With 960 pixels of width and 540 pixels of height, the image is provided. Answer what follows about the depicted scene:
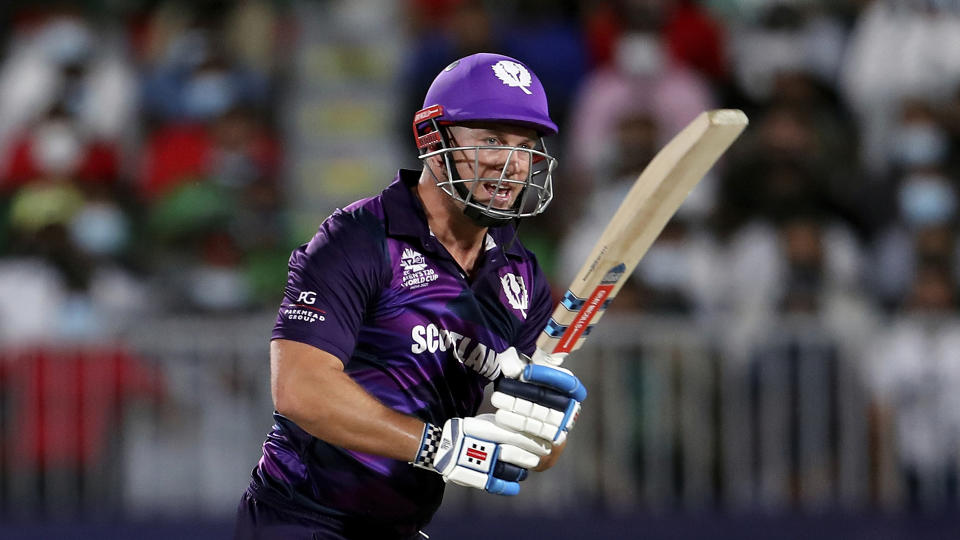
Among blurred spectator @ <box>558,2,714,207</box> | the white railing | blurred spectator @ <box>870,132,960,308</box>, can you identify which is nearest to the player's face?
the white railing

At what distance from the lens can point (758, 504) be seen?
7473mm

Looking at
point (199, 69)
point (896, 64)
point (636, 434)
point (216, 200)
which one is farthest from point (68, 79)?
point (896, 64)

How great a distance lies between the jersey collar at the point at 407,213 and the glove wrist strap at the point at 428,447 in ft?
1.75

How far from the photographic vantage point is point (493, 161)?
13.3 ft

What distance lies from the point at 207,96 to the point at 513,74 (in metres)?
5.98

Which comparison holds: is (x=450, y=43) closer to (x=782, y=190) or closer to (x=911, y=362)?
(x=782, y=190)

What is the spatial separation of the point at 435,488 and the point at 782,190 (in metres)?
4.90

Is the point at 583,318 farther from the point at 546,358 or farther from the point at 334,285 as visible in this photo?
the point at 334,285

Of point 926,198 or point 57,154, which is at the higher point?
point 926,198

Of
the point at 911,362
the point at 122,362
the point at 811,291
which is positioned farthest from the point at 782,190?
the point at 122,362

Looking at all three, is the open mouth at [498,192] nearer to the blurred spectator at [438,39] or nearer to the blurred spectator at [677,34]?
the blurred spectator at [438,39]

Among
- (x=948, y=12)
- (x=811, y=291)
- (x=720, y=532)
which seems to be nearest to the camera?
(x=720, y=532)

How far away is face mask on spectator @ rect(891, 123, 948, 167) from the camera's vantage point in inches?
356

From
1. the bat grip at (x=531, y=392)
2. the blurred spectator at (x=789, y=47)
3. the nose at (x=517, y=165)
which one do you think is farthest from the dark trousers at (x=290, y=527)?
the blurred spectator at (x=789, y=47)
